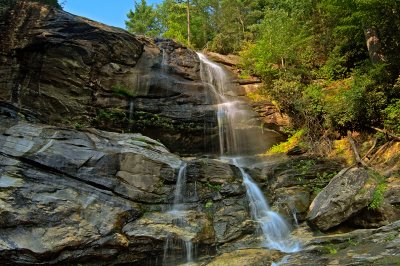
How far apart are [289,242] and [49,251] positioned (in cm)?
552

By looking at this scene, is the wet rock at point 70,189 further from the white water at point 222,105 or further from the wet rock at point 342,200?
the white water at point 222,105

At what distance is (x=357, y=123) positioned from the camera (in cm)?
1254

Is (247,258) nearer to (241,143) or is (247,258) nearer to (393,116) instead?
(393,116)

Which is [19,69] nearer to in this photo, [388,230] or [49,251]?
[49,251]

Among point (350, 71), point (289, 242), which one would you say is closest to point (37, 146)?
point (289, 242)

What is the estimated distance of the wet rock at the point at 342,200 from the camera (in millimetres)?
8609

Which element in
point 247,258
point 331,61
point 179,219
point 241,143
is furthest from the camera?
point 331,61

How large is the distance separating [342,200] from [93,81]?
33.7 ft

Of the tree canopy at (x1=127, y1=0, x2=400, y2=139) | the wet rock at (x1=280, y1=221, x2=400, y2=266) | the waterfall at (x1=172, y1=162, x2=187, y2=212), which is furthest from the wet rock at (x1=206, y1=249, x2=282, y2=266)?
the tree canopy at (x1=127, y1=0, x2=400, y2=139)

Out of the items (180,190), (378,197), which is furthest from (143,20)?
(378,197)

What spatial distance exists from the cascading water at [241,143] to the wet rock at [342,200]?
90cm

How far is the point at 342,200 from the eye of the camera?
876 centimetres

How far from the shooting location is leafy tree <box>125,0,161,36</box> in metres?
40.0

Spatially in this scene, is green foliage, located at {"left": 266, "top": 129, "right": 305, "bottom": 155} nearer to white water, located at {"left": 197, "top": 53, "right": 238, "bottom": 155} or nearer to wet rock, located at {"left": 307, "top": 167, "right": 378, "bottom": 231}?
white water, located at {"left": 197, "top": 53, "right": 238, "bottom": 155}
